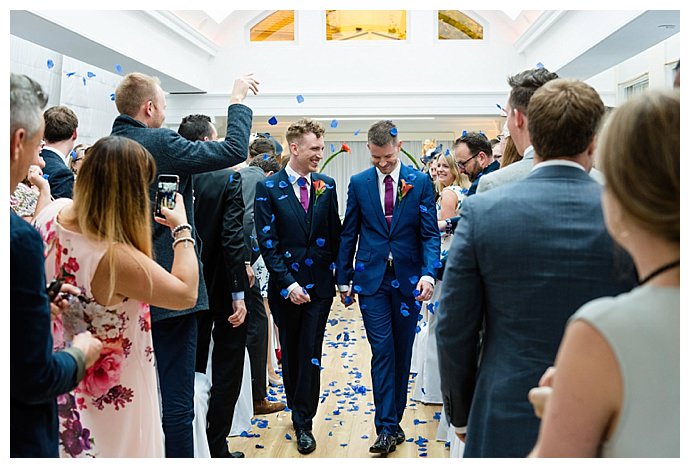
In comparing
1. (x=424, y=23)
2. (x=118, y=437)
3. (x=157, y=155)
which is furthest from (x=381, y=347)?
(x=424, y=23)

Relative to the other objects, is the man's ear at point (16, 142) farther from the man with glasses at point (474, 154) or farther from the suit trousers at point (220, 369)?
the man with glasses at point (474, 154)

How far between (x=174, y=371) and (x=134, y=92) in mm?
1167

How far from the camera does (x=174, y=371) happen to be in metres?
3.07

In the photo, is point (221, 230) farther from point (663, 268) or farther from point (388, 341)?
point (663, 268)

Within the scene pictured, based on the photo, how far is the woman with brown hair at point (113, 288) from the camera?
2170mm

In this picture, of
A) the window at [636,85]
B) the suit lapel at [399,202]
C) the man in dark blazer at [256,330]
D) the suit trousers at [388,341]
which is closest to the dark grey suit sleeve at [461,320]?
the suit trousers at [388,341]

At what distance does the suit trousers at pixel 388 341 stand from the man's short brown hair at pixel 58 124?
1.84 meters

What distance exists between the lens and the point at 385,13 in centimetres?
1109

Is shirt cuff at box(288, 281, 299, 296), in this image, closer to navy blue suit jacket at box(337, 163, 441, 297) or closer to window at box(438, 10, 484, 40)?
navy blue suit jacket at box(337, 163, 441, 297)

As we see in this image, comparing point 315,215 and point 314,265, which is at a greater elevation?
point 315,215

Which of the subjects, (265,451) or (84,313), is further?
(265,451)

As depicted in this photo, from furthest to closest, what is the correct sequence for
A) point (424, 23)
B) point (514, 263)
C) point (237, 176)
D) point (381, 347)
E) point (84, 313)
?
point (424, 23) → point (381, 347) → point (237, 176) → point (84, 313) → point (514, 263)

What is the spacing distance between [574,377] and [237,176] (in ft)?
9.27

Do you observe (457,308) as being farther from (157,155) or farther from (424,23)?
(424,23)
